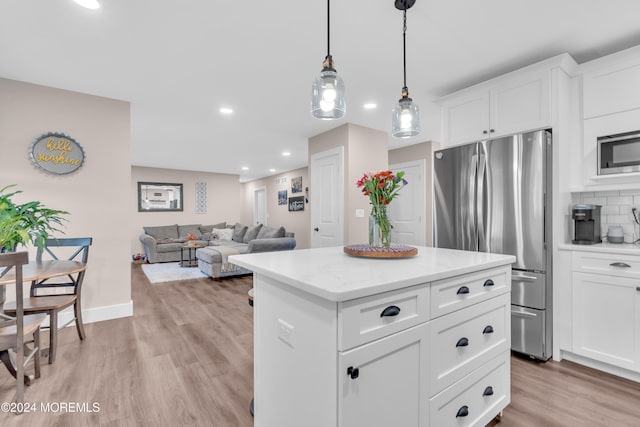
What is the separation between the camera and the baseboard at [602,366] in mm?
2117

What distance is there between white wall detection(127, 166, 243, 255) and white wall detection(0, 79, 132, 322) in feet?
16.4

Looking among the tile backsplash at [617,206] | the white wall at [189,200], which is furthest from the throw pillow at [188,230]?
the tile backsplash at [617,206]

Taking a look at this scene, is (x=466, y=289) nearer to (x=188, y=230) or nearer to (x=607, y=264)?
(x=607, y=264)

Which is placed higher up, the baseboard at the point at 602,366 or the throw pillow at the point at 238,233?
the throw pillow at the point at 238,233

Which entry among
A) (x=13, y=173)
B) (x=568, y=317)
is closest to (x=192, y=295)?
(x=13, y=173)

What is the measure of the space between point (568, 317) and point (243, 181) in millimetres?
10411

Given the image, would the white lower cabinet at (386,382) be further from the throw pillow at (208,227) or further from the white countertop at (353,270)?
the throw pillow at (208,227)

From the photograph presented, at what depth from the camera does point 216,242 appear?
755cm

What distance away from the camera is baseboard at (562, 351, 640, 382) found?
83.4 inches

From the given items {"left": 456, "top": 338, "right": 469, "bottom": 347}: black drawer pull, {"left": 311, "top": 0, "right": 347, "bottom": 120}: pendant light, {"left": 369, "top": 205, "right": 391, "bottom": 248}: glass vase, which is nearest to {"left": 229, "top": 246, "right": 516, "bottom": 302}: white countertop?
{"left": 369, "top": 205, "right": 391, "bottom": 248}: glass vase

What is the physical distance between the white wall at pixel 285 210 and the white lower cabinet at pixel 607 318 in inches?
212

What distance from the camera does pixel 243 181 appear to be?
37.1ft

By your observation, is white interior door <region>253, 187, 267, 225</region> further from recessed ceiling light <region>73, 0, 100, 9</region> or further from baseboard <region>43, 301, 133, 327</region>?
recessed ceiling light <region>73, 0, 100, 9</region>

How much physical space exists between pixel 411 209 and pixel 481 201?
295 cm
